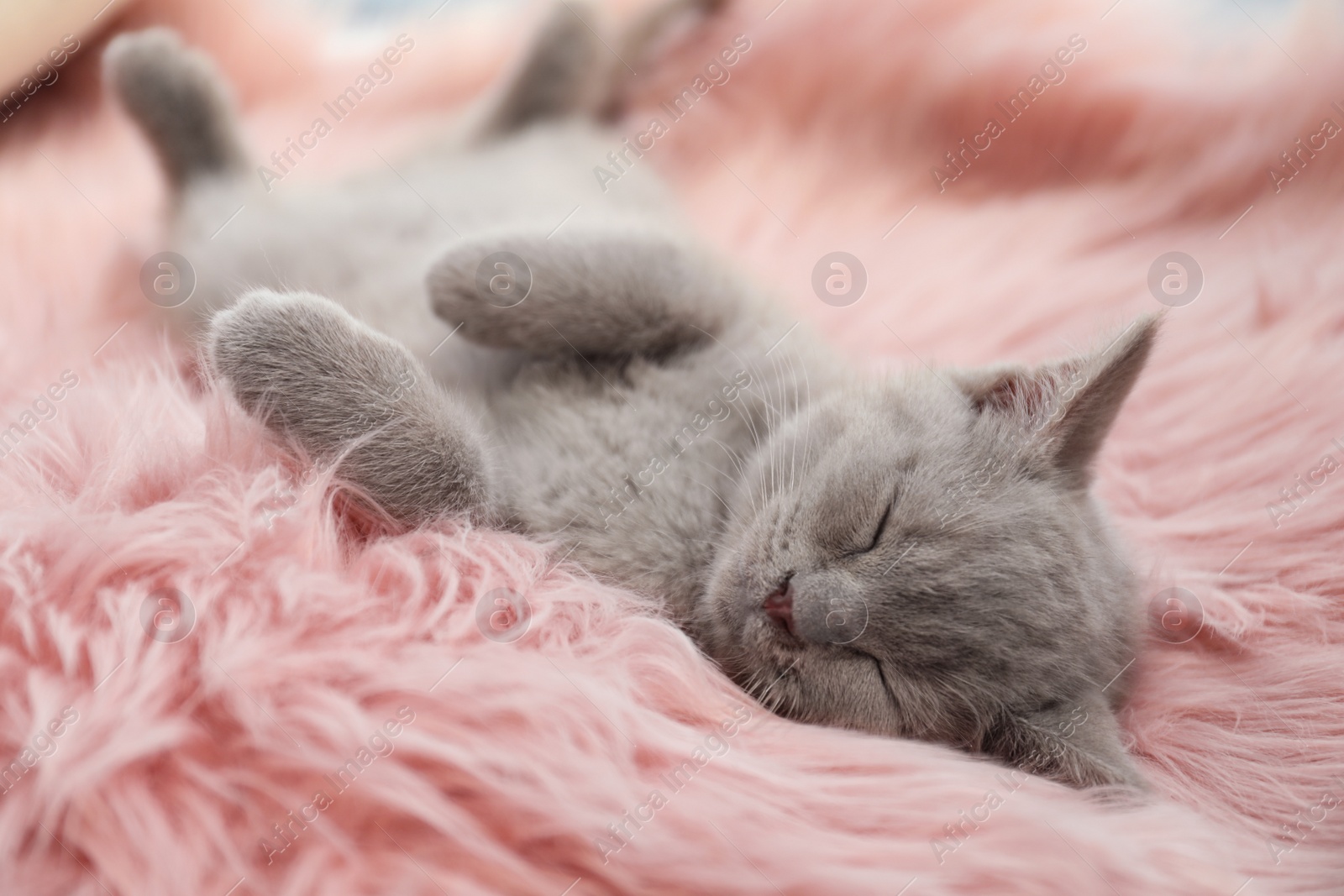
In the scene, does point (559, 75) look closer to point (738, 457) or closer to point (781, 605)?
point (738, 457)

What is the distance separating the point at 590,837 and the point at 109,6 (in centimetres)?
126

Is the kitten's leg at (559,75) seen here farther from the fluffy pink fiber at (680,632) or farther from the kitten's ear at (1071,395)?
the kitten's ear at (1071,395)

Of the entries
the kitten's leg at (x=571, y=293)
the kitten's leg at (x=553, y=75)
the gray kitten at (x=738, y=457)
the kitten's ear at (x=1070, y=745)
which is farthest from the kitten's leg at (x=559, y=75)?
the kitten's ear at (x=1070, y=745)

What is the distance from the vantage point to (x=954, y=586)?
654mm

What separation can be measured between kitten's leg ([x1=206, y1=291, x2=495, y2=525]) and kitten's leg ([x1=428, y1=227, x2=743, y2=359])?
126 mm

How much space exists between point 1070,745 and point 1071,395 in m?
0.26

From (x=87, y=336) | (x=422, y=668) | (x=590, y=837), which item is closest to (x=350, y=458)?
(x=422, y=668)

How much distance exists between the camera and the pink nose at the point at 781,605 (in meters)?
0.68

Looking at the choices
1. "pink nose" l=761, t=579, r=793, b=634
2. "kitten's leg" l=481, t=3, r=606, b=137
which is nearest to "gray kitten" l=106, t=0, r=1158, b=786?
"pink nose" l=761, t=579, r=793, b=634

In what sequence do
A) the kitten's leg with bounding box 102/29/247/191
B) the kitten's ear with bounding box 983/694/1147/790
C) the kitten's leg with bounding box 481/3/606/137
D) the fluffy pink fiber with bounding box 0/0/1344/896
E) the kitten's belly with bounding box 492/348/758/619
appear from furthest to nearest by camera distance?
the kitten's leg with bounding box 481/3/606/137 < the kitten's leg with bounding box 102/29/247/191 < the kitten's belly with bounding box 492/348/758/619 < the kitten's ear with bounding box 983/694/1147/790 < the fluffy pink fiber with bounding box 0/0/1344/896

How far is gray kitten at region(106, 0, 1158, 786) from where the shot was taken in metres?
0.66

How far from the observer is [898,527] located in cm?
68

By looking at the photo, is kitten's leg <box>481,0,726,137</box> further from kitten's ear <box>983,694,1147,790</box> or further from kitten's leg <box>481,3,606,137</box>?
kitten's ear <box>983,694,1147,790</box>

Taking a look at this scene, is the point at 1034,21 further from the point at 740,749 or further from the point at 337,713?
the point at 337,713
